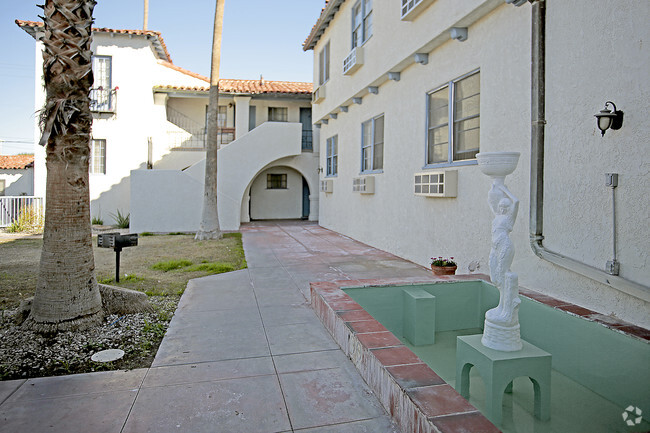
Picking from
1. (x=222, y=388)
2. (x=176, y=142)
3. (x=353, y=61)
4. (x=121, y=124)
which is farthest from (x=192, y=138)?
(x=222, y=388)

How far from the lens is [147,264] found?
29.0 feet

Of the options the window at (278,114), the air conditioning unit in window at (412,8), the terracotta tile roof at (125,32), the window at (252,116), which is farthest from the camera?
the window at (278,114)

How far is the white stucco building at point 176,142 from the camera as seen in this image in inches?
605

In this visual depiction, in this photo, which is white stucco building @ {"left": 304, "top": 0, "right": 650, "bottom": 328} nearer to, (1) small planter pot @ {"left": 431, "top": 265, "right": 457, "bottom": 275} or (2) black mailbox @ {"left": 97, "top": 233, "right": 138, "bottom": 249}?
(1) small planter pot @ {"left": 431, "top": 265, "right": 457, "bottom": 275}

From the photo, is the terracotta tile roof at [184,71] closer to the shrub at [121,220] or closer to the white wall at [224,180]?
the white wall at [224,180]

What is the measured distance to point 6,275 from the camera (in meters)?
7.57

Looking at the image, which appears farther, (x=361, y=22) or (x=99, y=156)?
(x=99, y=156)

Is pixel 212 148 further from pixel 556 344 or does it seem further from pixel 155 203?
pixel 556 344

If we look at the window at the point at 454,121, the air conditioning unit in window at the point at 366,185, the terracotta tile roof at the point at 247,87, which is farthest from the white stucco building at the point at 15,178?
the window at the point at 454,121

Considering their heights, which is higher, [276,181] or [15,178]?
[15,178]

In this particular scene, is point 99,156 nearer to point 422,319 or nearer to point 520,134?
point 422,319

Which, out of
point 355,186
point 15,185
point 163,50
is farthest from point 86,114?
point 15,185

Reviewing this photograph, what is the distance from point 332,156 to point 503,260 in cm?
1230

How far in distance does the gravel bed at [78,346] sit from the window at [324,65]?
472 inches
